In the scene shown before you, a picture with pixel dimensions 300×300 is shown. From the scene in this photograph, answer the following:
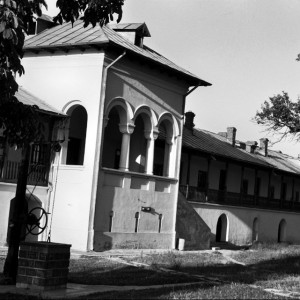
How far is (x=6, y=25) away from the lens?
730cm

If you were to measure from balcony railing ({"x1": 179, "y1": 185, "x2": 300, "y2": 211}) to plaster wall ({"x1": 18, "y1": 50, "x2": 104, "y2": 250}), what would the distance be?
30.0ft

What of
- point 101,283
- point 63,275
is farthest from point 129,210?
point 63,275

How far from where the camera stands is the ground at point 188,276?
→ 10.5 m

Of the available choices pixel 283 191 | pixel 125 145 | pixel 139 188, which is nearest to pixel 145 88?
pixel 125 145

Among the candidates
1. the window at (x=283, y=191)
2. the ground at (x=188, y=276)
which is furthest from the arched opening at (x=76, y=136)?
the window at (x=283, y=191)

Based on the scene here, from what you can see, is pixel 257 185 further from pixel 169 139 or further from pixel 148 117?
pixel 148 117

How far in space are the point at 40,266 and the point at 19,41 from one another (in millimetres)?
4279

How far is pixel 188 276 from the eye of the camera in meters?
14.4

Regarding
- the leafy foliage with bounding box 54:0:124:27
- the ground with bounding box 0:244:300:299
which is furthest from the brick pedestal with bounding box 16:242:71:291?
the leafy foliage with bounding box 54:0:124:27

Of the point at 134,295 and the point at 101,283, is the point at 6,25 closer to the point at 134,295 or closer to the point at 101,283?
the point at 134,295

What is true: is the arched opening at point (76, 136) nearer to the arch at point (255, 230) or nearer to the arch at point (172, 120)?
the arch at point (172, 120)

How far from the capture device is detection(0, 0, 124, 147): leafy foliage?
741 cm

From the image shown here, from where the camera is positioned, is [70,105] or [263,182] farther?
[263,182]

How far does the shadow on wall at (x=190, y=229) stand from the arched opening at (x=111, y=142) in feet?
11.5
